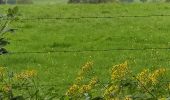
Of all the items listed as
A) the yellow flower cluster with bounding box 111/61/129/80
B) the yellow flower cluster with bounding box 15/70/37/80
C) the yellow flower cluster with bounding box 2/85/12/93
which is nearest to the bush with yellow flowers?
the yellow flower cluster with bounding box 111/61/129/80

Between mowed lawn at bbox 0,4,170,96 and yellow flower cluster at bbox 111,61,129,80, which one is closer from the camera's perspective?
yellow flower cluster at bbox 111,61,129,80

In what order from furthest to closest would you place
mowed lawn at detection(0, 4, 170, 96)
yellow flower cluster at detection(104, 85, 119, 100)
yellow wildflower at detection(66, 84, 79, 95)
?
mowed lawn at detection(0, 4, 170, 96) < yellow wildflower at detection(66, 84, 79, 95) < yellow flower cluster at detection(104, 85, 119, 100)

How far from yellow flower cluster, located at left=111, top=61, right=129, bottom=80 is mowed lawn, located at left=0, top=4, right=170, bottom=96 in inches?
448

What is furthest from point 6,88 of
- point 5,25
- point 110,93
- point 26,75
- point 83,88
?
point 110,93

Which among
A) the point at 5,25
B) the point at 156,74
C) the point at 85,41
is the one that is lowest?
the point at 85,41

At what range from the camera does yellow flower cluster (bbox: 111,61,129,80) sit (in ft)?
13.6

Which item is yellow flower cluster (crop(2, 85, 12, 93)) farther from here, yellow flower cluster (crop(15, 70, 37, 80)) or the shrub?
the shrub

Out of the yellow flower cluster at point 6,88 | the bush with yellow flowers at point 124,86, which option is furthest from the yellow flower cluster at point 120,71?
the yellow flower cluster at point 6,88

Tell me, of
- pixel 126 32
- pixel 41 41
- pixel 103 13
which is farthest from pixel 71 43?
pixel 103 13

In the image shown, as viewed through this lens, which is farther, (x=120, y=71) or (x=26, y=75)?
(x=26, y=75)

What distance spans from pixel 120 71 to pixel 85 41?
23786mm

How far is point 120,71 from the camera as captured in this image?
13.6 feet

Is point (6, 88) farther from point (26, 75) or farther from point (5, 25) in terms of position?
point (5, 25)

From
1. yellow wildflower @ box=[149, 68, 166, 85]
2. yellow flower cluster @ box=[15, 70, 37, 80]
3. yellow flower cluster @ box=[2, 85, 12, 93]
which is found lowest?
yellow flower cluster @ box=[2, 85, 12, 93]
